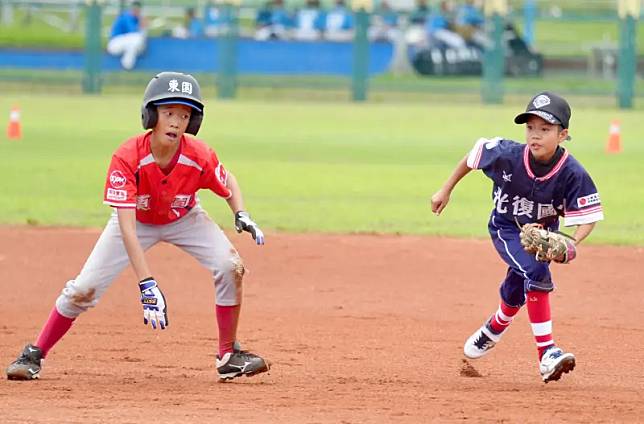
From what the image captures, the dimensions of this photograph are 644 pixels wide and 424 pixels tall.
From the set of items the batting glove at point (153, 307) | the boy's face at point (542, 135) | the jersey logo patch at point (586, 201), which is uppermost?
the boy's face at point (542, 135)

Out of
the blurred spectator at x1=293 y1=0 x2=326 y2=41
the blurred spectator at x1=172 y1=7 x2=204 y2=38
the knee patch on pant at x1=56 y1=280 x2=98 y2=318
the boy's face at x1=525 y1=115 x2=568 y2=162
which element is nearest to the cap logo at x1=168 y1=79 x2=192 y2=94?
the knee patch on pant at x1=56 y1=280 x2=98 y2=318

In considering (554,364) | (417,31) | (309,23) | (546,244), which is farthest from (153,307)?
(417,31)

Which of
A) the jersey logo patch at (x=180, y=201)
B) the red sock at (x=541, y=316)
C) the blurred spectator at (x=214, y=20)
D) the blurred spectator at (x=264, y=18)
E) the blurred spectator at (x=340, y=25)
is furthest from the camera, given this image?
the blurred spectator at (x=264, y=18)

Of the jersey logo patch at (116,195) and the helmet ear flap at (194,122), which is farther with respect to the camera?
the helmet ear flap at (194,122)

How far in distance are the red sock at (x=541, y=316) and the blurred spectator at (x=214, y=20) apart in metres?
23.1

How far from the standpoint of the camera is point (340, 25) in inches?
1182

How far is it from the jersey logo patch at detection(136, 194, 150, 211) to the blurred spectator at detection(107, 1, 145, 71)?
22799 millimetres

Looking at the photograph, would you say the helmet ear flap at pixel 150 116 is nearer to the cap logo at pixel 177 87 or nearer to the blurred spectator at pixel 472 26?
the cap logo at pixel 177 87

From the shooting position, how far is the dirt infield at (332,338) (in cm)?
589

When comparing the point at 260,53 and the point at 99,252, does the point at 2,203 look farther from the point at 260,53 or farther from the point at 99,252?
the point at 260,53

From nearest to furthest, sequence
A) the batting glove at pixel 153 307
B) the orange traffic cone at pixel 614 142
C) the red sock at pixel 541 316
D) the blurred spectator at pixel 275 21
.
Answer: the batting glove at pixel 153 307 < the red sock at pixel 541 316 < the orange traffic cone at pixel 614 142 < the blurred spectator at pixel 275 21

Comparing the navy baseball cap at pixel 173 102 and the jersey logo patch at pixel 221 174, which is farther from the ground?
the navy baseball cap at pixel 173 102

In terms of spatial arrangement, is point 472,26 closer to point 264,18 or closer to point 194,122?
point 264,18

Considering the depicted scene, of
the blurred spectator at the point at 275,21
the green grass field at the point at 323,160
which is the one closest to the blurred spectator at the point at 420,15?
the green grass field at the point at 323,160
